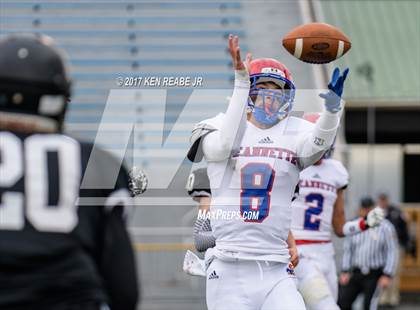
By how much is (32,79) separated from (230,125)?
209 centimetres

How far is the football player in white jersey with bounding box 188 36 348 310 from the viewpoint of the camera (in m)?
5.71

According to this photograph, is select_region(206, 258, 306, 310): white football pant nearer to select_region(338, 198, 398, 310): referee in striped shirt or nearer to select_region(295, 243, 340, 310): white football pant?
select_region(295, 243, 340, 310): white football pant

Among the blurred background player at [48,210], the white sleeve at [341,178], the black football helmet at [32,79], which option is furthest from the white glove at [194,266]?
the black football helmet at [32,79]

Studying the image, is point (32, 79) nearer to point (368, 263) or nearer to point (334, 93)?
point (334, 93)

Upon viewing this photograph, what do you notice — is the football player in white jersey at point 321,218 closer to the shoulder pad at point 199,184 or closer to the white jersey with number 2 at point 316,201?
the white jersey with number 2 at point 316,201

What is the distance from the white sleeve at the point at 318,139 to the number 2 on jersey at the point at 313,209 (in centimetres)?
187

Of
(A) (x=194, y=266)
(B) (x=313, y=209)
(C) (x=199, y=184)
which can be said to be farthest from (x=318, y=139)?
(B) (x=313, y=209)

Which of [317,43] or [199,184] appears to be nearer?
[199,184]

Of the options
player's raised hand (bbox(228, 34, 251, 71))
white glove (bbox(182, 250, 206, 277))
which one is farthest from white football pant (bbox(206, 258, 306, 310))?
player's raised hand (bbox(228, 34, 251, 71))

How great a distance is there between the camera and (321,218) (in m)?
7.76

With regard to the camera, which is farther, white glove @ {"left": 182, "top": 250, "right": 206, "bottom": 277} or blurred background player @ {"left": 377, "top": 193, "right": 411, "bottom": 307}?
blurred background player @ {"left": 377, "top": 193, "right": 411, "bottom": 307}

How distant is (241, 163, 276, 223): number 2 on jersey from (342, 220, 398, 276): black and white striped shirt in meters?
6.13

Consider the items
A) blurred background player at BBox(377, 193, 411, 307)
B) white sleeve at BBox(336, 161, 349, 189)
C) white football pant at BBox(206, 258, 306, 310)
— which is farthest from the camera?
blurred background player at BBox(377, 193, 411, 307)

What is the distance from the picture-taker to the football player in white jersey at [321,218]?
25.1ft
